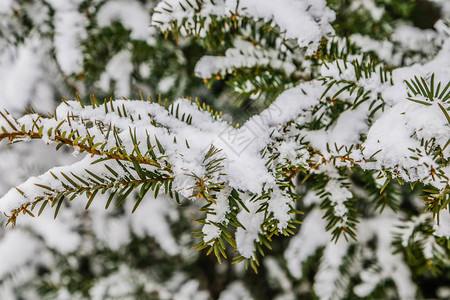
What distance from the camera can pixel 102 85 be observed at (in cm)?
139

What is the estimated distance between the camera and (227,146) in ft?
1.74

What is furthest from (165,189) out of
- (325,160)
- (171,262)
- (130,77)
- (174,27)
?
(171,262)

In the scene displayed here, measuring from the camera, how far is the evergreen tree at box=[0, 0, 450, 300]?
1.54ft

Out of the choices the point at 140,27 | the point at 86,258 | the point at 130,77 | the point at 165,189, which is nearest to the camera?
the point at 165,189

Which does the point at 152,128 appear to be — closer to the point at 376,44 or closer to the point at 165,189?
the point at 165,189

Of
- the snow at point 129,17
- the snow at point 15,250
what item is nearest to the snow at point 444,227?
the snow at point 129,17

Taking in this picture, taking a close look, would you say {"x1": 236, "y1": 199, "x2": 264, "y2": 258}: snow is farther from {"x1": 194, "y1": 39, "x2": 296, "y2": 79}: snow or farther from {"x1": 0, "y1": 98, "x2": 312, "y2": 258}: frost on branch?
{"x1": 194, "y1": 39, "x2": 296, "y2": 79}: snow

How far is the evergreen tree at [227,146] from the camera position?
0.47 metres

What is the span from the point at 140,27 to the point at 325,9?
754mm

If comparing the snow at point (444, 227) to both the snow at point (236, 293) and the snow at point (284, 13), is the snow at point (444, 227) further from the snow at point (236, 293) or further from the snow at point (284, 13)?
the snow at point (236, 293)

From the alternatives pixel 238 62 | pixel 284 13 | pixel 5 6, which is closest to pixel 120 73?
pixel 5 6

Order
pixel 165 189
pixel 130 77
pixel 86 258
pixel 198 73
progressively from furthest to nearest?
pixel 86 258
pixel 130 77
pixel 198 73
pixel 165 189

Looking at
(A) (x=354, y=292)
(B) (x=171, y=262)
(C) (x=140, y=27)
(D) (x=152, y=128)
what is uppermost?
(C) (x=140, y=27)

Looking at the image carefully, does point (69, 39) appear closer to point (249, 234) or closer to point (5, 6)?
point (5, 6)
